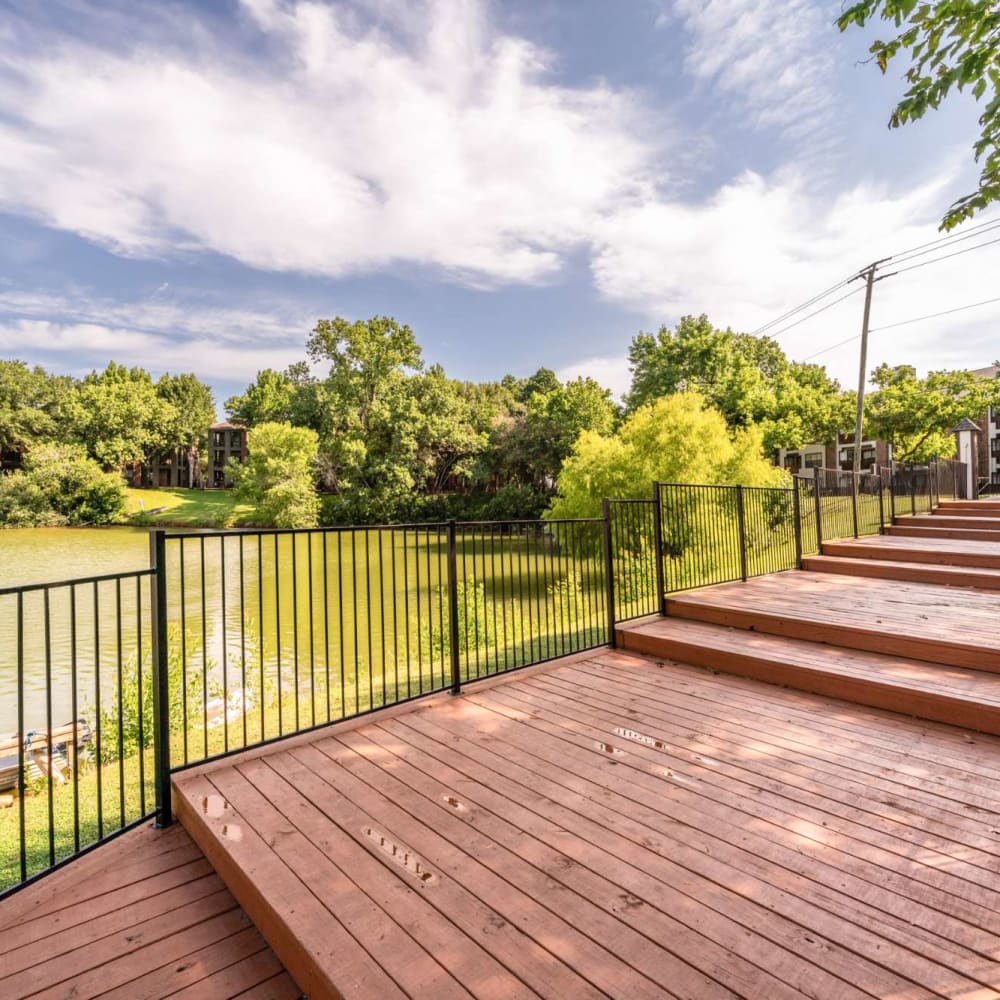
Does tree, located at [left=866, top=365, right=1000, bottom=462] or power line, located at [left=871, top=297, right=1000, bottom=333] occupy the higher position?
power line, located at [left=871, top=297, right=1000, bottom=333]

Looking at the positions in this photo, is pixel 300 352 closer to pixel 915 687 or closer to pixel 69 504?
pixel 69 504

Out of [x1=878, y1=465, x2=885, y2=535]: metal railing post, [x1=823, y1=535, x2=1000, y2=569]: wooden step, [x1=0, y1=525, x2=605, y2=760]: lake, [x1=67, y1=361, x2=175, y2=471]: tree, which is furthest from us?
[x1=67, y1=361, x2=175, y2=471]: tree

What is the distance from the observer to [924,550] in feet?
21.9

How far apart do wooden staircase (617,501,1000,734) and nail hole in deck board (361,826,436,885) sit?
2.92m

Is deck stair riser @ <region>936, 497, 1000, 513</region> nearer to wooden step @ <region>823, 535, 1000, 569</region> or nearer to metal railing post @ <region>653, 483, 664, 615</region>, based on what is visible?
wooden step @ <region>823, 535, 1000, 569</region>

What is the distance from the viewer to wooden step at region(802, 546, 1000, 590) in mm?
5641

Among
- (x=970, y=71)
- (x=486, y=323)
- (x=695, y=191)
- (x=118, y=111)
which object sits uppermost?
(x=486, y=323)

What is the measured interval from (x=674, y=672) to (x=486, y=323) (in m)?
41.9

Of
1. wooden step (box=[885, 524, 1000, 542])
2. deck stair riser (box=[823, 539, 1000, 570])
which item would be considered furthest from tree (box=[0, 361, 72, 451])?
wooden step (box=[885, 524, 1000, 542])

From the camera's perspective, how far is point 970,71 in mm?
2406

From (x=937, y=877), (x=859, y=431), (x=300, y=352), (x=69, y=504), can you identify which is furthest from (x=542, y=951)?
(x=69, y=504)

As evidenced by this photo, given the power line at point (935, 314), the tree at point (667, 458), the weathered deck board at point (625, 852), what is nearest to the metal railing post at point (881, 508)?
the tree at point (667, 458)

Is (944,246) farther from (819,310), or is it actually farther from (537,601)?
(537,601)

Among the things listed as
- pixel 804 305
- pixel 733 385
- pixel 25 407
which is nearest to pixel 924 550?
pixel 733 385
